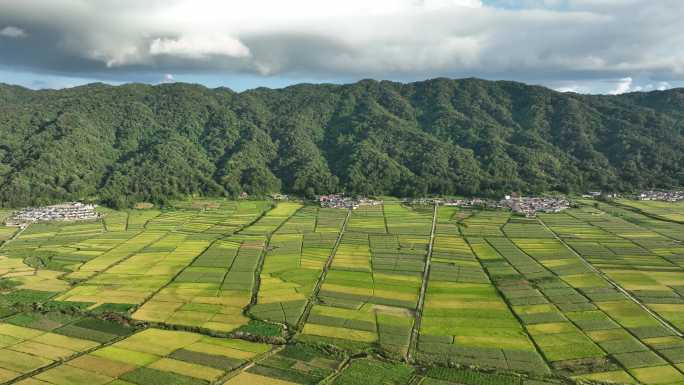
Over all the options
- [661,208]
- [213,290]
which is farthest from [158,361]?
[661,208]

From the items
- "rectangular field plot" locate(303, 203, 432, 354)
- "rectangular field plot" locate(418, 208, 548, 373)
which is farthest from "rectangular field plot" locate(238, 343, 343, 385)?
"rectangular field plot" locate(418, 208, 548, 373)

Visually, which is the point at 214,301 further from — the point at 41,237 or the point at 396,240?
the point at 41,237

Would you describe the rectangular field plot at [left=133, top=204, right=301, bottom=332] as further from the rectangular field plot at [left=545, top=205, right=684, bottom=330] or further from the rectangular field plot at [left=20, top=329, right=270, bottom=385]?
the rectangular field plot at [left=545, top=205, right=684, bottom=330]

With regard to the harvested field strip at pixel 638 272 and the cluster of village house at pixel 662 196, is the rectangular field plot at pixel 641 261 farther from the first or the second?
the cluster of village house at pixel 662 196

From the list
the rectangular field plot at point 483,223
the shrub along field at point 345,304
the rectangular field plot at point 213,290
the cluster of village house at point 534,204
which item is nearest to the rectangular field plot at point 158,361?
the shrub along field at point 345,304

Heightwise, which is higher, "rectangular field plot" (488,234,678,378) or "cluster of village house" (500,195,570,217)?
"cluster of village house" (500,195,570,217)

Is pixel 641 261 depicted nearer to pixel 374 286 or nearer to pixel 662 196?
pixel 374 286
